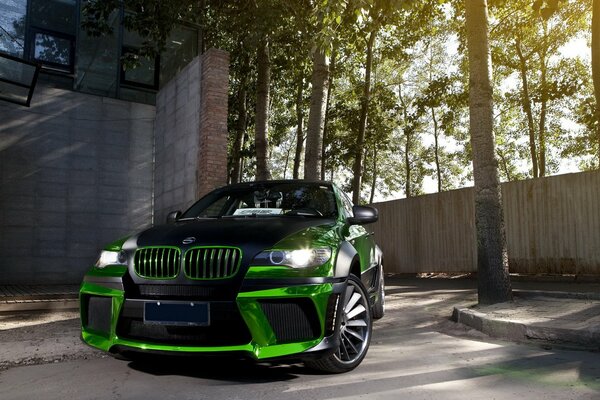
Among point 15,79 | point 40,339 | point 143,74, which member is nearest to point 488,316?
point 40,339

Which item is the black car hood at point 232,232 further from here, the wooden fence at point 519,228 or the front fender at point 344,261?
the wooden fence at point 519,228

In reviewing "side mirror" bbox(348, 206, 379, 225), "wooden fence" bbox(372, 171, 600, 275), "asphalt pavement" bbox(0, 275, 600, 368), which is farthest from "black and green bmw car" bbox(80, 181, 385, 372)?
"wooden fence" bbox(372, 171, 600, 275)

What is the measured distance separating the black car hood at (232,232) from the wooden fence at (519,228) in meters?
9.33

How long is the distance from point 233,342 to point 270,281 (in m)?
0.44

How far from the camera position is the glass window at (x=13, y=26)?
11.1 meters

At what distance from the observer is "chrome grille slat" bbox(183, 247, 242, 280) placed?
328cm

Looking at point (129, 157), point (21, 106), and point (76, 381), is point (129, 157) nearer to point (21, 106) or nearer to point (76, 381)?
point (21, 106)

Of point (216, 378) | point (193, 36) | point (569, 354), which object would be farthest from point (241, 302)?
point (193, 36)

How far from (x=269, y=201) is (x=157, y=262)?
155cm

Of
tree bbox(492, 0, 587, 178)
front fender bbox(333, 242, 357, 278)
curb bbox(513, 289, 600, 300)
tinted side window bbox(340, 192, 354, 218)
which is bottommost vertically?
curb bbox(513, 289, 600, 300)

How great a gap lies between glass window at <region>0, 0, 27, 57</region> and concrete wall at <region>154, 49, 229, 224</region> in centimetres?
374

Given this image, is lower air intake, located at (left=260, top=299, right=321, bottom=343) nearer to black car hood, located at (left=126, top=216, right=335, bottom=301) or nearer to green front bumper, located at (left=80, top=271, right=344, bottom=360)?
green front bumper, located at (left=80, top=271, right=344, bottom=360)

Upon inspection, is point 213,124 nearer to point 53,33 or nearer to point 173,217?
point 173,217

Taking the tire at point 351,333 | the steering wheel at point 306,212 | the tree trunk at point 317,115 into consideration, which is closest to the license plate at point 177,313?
the tire at point 351,333
